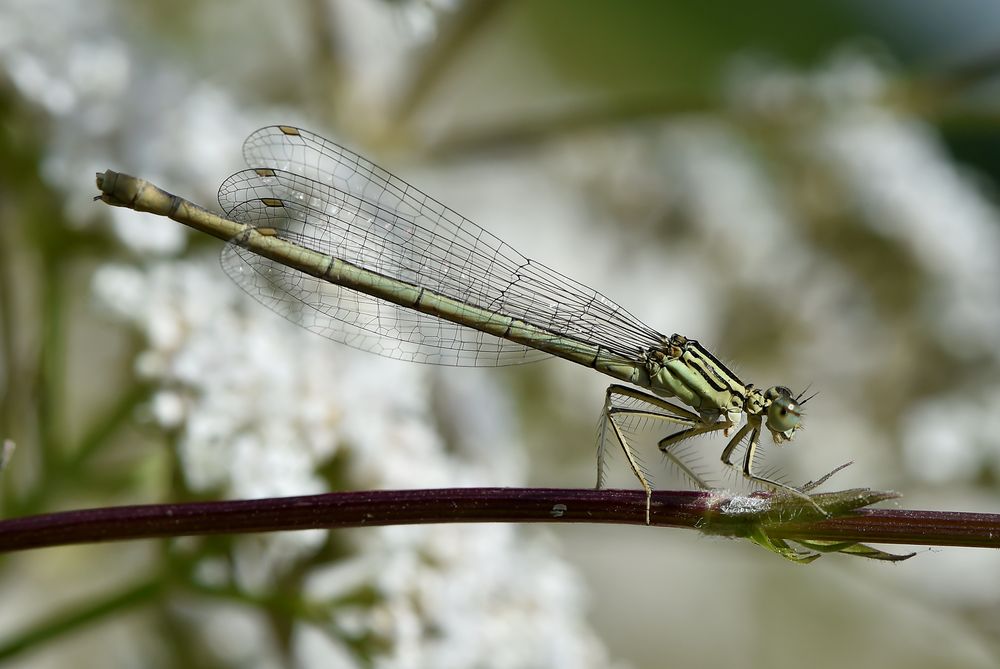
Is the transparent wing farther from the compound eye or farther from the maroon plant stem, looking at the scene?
the maroon plant stem

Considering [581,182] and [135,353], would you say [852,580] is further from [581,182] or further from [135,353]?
[135,353]

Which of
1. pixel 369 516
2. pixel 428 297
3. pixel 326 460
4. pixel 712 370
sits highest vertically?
pixel 428 297

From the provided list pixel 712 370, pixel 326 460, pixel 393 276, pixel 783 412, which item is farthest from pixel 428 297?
pixel 783 412

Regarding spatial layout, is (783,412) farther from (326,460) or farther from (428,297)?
(326,460)

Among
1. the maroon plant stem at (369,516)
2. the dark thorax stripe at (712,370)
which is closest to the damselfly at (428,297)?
the dark thorax stripe at (712,370)

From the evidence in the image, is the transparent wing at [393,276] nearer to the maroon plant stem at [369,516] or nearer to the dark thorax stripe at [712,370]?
the dark thorax stripe at [712,370]

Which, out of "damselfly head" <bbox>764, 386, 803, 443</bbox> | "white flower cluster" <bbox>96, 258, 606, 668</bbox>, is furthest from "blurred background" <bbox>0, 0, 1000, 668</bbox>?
"damselfly head" <bbox>764, 386, 803, 443</bbox>

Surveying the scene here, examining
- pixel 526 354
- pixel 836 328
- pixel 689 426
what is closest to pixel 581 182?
pixel 836 328
